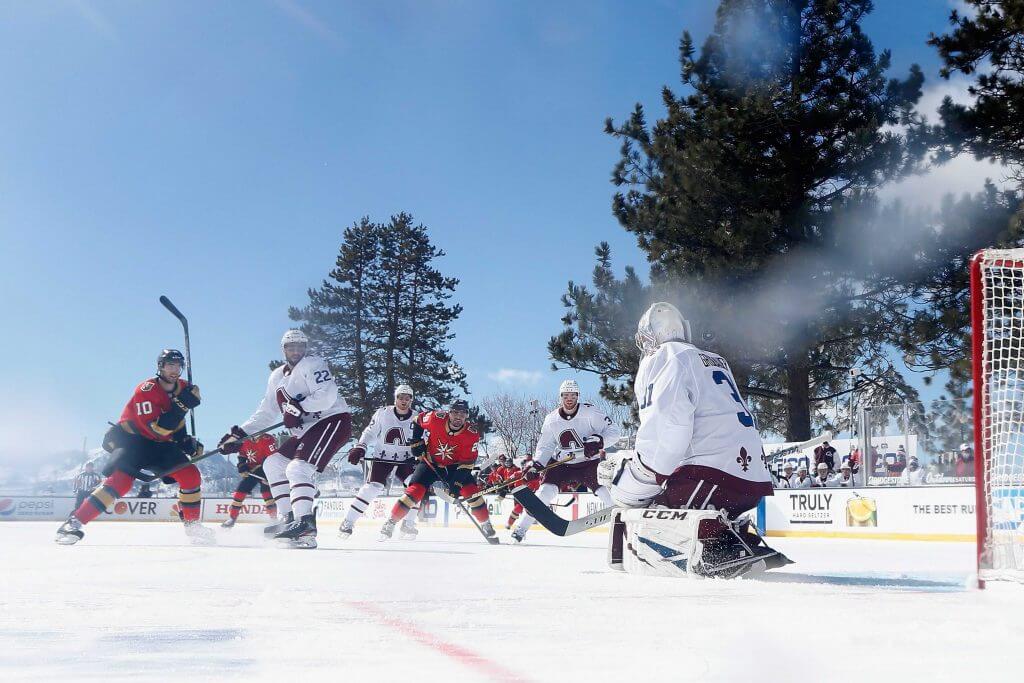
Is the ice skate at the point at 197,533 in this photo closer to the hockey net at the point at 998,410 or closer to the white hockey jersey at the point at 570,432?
the white hockey jersey at the point at 570,432

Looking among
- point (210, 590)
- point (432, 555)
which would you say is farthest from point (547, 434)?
point (210, 590)

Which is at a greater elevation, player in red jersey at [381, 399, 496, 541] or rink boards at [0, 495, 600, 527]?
player in red jersey at [381, 399, 496, 541]

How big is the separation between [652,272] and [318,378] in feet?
47.6

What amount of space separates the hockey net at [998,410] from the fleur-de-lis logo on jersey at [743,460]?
1.09 metres

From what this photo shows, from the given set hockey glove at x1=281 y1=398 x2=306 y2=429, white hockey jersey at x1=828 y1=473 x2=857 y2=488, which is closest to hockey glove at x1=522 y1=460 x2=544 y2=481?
hockey glove at x1=281 y1=398 x2=306 y2=429

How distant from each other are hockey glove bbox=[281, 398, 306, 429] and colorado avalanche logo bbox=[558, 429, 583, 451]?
3.48 metres

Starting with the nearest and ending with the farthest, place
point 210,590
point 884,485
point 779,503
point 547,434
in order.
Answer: point 210,590
point 547,434
point 884,485
point 779,503

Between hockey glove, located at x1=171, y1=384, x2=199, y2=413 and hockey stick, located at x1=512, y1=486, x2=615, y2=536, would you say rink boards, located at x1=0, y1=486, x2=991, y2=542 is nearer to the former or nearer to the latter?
hockey glove, located at x1=171, y1=384, x2=199, y2=413

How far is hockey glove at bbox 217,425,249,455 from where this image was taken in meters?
7.52

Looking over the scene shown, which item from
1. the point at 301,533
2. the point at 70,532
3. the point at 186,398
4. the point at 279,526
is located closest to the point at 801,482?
the point at 279,526

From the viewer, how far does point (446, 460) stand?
364 inches

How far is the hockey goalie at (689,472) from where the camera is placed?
13.5ft

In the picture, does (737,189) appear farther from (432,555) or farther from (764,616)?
(764,616)

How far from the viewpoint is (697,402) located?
14.0ft
